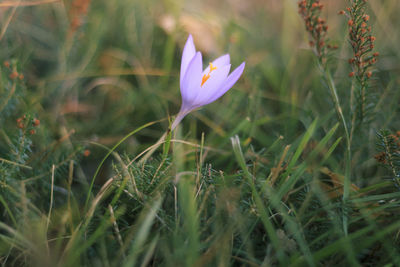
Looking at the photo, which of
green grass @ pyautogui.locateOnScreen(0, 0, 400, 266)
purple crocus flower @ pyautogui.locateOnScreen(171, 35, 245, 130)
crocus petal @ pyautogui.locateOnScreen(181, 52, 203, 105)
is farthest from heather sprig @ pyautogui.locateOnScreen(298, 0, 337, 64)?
crocus petal @ pyautogui.locateOnScreen(181, 52, 203, 105)

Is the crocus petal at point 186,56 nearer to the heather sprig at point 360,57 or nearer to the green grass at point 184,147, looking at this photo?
the green grass at point 184,147

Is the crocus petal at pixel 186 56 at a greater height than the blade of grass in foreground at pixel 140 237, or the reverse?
the crocus petal at pixel 186 56

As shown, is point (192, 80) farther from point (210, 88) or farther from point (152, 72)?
point (152, 72)

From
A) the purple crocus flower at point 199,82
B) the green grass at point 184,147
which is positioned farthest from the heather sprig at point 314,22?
the purple crocus flower at point 199,82

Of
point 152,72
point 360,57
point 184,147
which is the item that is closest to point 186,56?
point 184,147

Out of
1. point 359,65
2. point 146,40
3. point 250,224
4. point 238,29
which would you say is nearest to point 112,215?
point 250,224

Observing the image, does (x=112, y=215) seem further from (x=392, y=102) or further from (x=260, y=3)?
(x=260, y=3)
